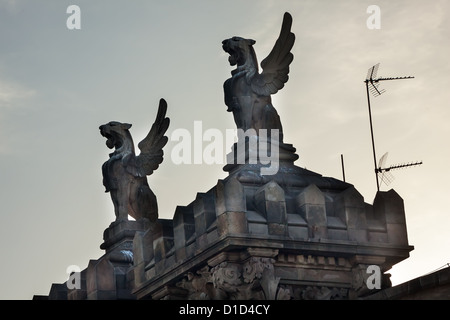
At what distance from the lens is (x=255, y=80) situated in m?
46.7

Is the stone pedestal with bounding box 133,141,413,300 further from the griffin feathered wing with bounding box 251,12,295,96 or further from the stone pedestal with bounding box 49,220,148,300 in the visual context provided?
the stone pedestal with bounding box 49,220,148,300

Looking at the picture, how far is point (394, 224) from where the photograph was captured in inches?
1761

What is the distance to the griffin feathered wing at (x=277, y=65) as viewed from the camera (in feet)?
153

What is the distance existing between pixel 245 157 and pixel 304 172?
1678mm

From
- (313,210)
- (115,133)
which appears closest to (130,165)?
(115,133)

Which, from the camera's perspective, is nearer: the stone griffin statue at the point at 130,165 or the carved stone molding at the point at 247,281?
the carved stone molding at the point at 247,281

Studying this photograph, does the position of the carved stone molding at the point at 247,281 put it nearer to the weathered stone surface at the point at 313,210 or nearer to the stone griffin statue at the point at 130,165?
the weathered stone surface at the point at 313,210

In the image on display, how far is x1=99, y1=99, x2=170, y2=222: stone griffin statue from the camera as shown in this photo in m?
52.2

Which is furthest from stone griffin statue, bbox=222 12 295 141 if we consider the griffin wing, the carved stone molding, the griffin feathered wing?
the griffin wing

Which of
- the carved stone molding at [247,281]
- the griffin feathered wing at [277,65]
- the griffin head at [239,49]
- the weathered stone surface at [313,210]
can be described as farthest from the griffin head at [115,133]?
the carved stone molding at [247,281]

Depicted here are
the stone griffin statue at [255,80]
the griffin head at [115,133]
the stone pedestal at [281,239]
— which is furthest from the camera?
the griffin head at [115,133]
